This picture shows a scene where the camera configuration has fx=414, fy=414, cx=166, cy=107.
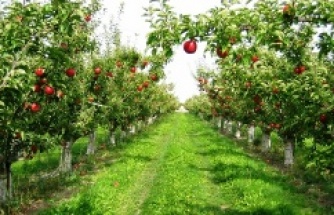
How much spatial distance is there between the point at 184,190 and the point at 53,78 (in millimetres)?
8657

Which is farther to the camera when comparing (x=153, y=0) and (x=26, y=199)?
(x=26, y=199)

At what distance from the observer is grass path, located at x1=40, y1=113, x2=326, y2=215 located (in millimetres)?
12977

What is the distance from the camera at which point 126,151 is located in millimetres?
26281

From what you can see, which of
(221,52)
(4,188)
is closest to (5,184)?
(4,188)

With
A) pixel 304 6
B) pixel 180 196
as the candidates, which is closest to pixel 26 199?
pixel 180 196

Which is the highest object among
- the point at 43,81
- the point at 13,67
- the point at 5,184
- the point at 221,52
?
the point at 221,52

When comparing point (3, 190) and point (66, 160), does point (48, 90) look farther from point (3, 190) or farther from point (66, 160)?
point (66, 160)

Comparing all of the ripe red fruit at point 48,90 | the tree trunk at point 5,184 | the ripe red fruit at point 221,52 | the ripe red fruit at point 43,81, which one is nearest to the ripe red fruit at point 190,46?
the ripe red fruit at point 221,52

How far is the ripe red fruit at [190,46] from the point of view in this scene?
600 centimetres

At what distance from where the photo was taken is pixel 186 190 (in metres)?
15.2

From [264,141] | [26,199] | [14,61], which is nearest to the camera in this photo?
[14,61]

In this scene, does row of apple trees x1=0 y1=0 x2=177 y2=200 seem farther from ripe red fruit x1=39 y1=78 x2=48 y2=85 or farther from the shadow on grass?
the shadow on grass

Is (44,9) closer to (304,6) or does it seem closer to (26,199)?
(304,6)

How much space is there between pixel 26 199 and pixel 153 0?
10.2 metres
